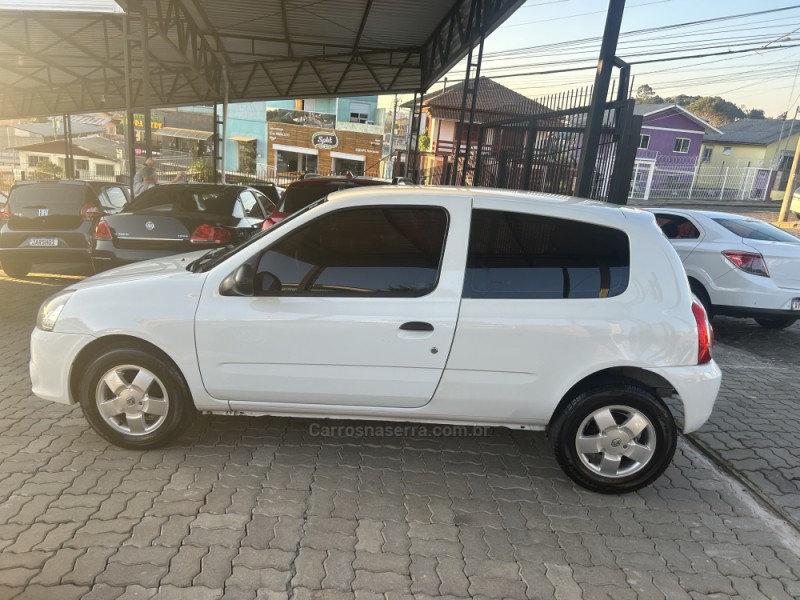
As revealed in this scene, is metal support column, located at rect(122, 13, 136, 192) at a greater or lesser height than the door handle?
greater

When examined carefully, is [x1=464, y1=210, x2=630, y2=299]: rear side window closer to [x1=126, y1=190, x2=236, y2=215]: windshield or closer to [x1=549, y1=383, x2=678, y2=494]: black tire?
[x1=549, y1=383, x2=678, y2=494]: black tire

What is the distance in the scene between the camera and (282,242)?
3.21m

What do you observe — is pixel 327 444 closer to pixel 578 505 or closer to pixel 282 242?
pixel 282 242

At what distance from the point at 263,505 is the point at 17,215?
24.6 ft

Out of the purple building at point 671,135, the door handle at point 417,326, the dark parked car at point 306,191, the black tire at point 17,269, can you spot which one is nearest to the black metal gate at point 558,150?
the dark parked car at point 306,191

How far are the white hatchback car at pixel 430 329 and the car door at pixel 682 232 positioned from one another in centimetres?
417

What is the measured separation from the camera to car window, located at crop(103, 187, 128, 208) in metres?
9.04

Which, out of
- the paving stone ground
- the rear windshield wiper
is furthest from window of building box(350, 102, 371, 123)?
the paving stone ground

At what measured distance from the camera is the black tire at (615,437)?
3.09 metres

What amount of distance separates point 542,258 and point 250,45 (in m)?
14.0

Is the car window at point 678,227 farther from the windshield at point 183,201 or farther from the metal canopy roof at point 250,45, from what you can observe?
the windshield at point 183,201

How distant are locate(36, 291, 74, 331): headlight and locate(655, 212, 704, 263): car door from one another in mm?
6477

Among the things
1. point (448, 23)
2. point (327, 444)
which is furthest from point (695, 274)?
point (448, 23)

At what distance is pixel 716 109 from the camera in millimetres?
77188
